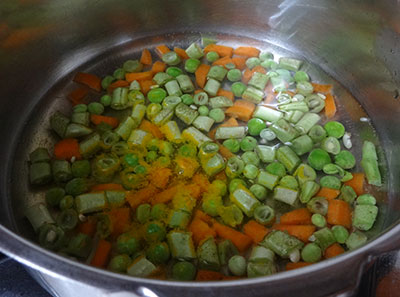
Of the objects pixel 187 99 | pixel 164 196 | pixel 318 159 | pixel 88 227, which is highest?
pixel 187 99

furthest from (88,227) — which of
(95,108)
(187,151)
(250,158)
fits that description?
(250,158)

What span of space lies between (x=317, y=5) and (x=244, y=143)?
0.98 metres

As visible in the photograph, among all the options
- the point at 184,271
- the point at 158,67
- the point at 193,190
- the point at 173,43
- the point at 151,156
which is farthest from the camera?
the point at 173,43

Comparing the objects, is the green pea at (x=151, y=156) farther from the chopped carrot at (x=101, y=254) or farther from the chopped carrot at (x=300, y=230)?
the chopped carrot at (x=300, y=230)

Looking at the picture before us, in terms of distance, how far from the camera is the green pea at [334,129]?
2127 mm

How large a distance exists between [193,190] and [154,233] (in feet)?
0.88

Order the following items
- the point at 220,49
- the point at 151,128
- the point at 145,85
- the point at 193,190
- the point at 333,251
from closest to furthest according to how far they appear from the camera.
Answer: the point at 333,251 < the point at 193,190 < the point at 151,128 < the point at 145,85 < the point at 220,49

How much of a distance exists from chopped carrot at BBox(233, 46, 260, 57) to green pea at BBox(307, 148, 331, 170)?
0.81 metres

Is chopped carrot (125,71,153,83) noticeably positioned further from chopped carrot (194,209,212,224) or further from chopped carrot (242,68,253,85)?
chopped carrot (194,209,212,224)

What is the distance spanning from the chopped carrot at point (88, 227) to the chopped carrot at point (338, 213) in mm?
1046

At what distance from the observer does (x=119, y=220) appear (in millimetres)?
1767

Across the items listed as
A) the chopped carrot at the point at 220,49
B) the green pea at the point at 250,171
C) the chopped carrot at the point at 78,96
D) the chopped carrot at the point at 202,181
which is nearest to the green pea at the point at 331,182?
the green pea at the point at 250,171

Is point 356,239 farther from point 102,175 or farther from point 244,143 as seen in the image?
point 102,175

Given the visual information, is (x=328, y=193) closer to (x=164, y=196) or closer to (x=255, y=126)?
(x=255, y=126)
